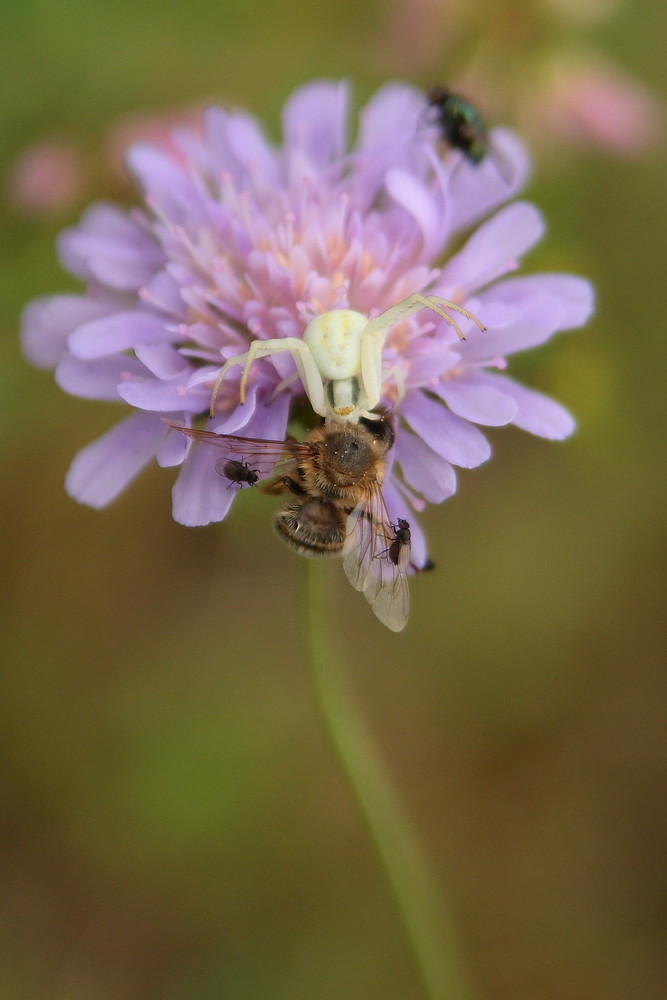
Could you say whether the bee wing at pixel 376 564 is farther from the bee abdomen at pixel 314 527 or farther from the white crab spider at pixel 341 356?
the white crab spider at pixel 341 356

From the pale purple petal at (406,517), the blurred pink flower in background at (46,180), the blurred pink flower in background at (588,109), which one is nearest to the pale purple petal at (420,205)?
the pale purple petal at (406,517)

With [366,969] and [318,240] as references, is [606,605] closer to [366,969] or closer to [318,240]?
[366,969]

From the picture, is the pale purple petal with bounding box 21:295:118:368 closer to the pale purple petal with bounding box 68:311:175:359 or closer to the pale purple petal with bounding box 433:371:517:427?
the pale purple petal with bounding box 68:311:175:359

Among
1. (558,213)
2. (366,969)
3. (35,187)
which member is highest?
(35,187)

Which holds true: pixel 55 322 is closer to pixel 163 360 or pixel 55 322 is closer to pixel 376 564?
pixel 163 360

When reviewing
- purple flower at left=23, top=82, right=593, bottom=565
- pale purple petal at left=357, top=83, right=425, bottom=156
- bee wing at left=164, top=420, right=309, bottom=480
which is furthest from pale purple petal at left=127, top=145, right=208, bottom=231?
bee wing at left=164, top=420, right=309, bottom=480

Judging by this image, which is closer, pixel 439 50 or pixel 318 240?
pixel 318 240

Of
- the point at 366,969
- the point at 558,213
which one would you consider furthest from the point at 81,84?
the point at 366,969
